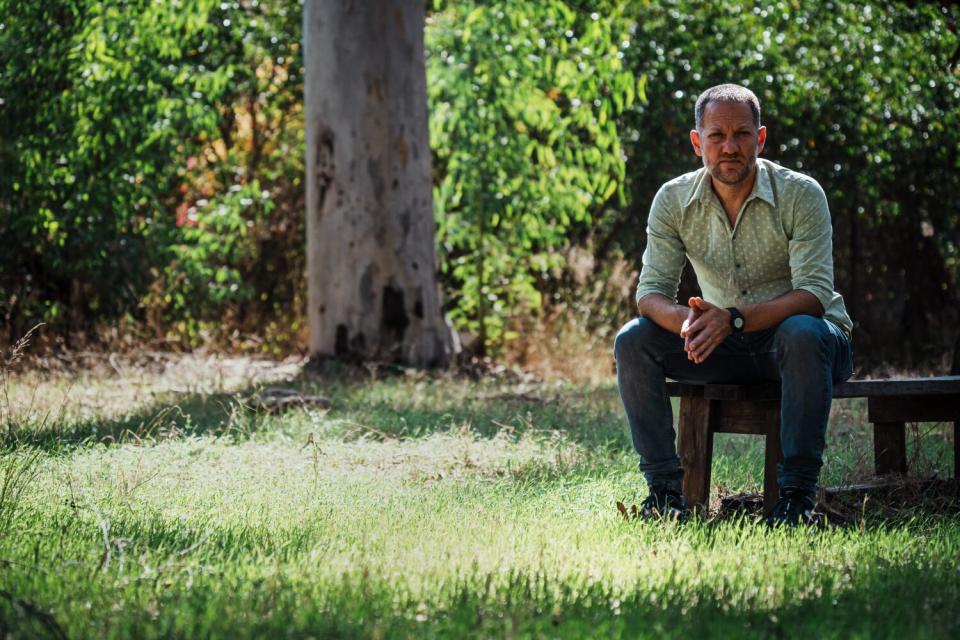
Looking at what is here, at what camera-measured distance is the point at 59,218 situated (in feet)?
32.4

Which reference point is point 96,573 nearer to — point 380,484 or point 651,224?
point 380,484

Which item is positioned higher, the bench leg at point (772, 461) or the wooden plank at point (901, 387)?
the wooden plank at point (901, 387)

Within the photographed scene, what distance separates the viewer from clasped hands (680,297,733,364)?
3887 millimetres

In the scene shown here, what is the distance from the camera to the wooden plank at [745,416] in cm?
408

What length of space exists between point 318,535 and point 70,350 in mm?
7211

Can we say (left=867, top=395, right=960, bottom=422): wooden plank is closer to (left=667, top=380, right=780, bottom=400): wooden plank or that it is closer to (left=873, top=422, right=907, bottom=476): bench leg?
(left=873, top=422, right=907, bottom=476): bench leg

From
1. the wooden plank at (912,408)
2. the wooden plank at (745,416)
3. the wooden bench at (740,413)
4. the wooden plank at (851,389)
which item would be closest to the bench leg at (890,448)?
the wooden plank at (912,408)

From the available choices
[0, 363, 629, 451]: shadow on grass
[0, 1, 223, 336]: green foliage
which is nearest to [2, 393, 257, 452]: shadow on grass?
[0, 363, 629, 451]: shadow on grass

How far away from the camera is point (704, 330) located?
3.89 metres

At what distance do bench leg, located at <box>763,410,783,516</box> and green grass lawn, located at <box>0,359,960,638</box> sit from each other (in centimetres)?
14

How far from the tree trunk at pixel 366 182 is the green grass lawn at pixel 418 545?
318 centimetres

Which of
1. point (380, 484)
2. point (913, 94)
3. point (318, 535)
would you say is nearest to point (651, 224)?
point (380, 484)

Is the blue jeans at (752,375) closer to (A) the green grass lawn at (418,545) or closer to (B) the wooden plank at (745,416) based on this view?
(B) the wooden plank at (745,416)

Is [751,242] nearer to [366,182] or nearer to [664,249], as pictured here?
[664,249]
